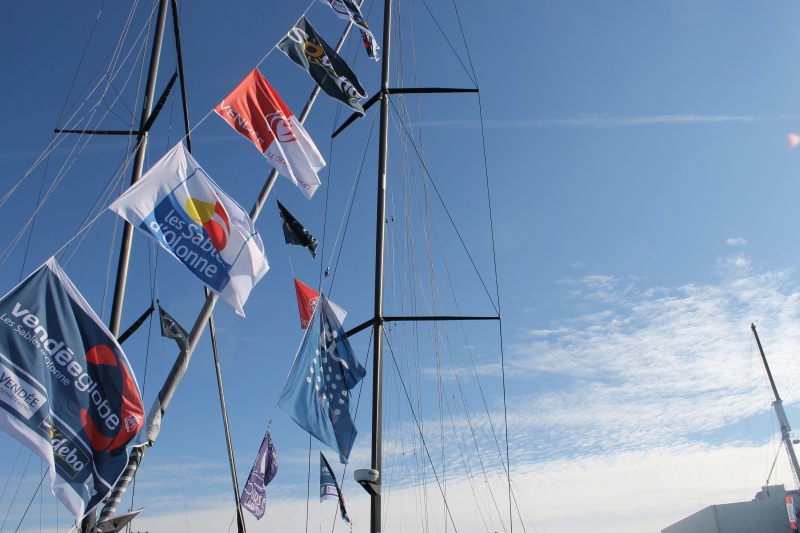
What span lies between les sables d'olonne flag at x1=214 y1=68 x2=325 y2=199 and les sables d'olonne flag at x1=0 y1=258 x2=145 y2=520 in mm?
4838

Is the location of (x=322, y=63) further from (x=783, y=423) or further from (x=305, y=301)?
(x=783, y=423)

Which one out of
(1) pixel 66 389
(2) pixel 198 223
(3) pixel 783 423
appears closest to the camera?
(1) pixel 66 389

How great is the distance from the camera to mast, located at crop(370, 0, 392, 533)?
35.7 ft

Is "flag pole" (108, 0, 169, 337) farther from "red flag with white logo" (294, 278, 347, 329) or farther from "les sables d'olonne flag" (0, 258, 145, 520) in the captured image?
"red flag with white logo" (294, 278, 347, 329)

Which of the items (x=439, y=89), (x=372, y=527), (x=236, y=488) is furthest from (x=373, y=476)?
(x=439, y=89)

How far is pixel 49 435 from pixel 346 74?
30.7 feet

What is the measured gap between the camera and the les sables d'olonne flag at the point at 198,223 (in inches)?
350

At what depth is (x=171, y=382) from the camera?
9.88 metres

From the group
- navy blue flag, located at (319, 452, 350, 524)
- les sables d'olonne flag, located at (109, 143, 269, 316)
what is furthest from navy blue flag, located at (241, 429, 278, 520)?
les sables d'olonne flag, located at (109, 143, 269, 316)

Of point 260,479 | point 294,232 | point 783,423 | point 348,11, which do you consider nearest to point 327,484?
point 260,479

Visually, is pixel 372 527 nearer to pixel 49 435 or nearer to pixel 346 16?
pixel 49 435

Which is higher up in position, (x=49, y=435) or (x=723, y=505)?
(x=723, y=505)

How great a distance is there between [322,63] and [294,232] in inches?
148

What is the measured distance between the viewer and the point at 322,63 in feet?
43.4
